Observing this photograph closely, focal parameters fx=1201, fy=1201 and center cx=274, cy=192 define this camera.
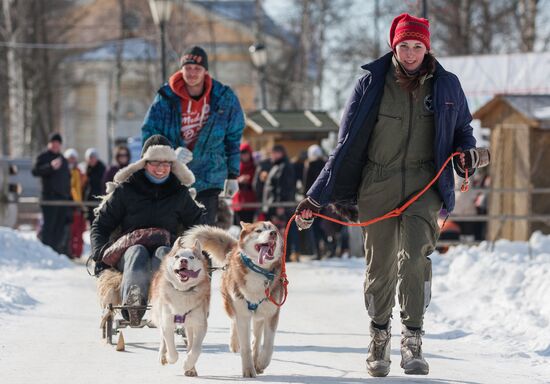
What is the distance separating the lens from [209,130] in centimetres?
971

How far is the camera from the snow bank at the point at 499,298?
9500 millimetres

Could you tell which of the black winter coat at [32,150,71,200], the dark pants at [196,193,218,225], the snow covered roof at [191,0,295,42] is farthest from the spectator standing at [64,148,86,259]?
the snow covered roof at [191,0,295,42]

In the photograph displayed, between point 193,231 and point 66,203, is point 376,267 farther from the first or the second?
point 66,203

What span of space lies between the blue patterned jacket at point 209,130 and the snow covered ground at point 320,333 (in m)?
1.32

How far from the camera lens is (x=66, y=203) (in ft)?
63.0

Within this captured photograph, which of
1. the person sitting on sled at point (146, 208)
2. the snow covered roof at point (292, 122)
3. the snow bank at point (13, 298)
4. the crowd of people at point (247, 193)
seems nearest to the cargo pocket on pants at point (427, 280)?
the person sitting on sled at point (146, 208)

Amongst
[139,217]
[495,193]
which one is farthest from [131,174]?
[495,193]

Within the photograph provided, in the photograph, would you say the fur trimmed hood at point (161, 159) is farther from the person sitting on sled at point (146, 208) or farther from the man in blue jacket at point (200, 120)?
the man in blue jacket at point (200, 120)

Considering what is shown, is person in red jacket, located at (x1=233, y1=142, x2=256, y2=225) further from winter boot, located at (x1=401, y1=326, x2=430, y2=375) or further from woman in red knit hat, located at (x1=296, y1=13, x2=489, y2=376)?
winter boot, located at (x1=401, y1=326, x2=430, y2=375)

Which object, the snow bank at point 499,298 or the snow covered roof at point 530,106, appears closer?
the snow bank at point 499,298

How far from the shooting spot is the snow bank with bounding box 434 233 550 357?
31.2ft

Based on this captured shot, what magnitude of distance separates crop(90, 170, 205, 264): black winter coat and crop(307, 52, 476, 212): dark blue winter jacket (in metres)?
1.68

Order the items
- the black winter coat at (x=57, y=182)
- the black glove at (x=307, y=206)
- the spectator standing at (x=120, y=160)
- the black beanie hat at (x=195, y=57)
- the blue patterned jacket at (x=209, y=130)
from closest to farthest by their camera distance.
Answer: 1. the black glove at (x=307, y=206)
2. the black beanie hat at (x=195, y=57)
3. the blue patterned jacket at (x=209, y=130)
4. the spectator standing at (x=120, y=160)
5. the black winter coat at (x=57, y=182)

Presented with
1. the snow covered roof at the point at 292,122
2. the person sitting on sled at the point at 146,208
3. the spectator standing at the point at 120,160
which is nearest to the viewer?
the person sitting on sled at the point at 146,208
